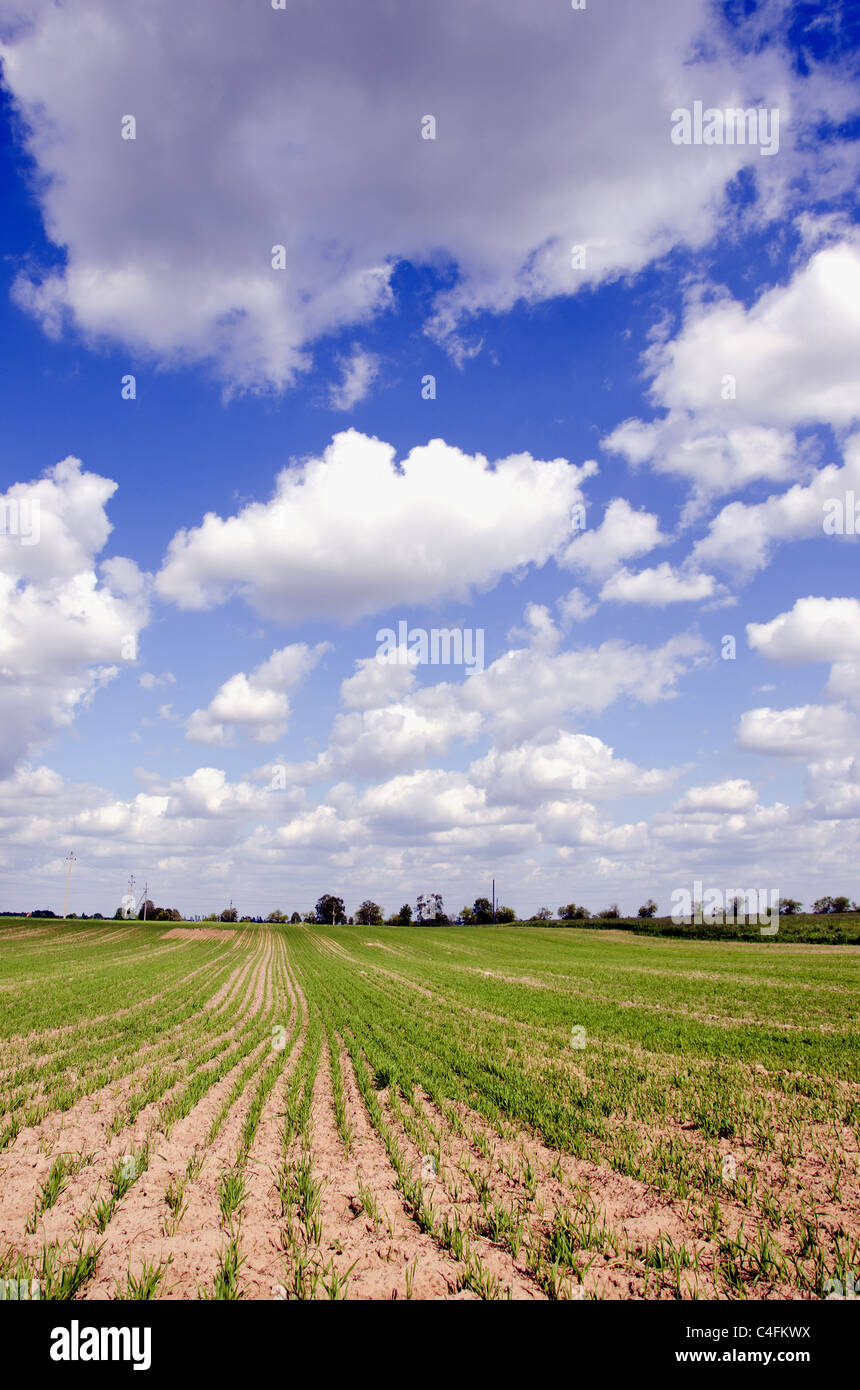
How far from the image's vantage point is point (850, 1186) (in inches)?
316

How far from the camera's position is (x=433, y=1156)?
9258mm

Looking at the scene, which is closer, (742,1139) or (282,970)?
(742,1139)

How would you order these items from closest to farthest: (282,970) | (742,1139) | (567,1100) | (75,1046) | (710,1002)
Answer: (742,1139) < (567,1100) < (75,1046) < (710,1002) < (282,970)

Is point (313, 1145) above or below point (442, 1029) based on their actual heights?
above

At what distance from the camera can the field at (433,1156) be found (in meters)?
6.25

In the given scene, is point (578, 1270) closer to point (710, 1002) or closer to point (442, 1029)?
point (442, 1029)

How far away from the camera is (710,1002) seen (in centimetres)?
2588

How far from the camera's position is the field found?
6.25 meters

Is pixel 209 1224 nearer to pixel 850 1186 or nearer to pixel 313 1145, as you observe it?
pixel 313 1145
